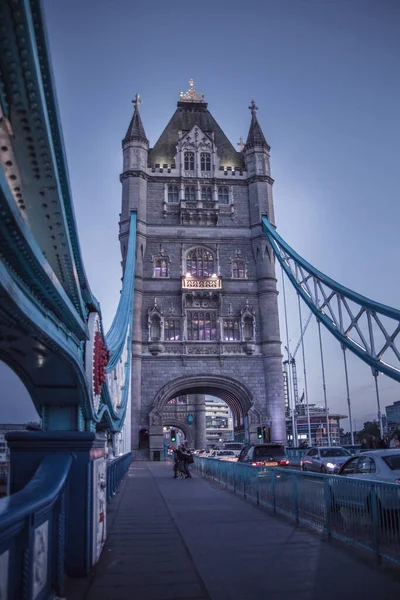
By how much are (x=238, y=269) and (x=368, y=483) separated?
3355 centimetres

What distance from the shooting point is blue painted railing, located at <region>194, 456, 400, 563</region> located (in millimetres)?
6445

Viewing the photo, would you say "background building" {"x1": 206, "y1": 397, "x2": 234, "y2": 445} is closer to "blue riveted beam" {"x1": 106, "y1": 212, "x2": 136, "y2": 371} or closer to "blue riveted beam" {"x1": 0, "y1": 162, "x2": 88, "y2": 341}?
"blue riveted beam" {"x1": 106, "y1": 212, "x2": 136, "y2": 371}

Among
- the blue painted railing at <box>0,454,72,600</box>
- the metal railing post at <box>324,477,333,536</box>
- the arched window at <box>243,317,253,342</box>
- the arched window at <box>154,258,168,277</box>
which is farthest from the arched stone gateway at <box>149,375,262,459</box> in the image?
the blue painted railing at <box>0,454,72,600</box>

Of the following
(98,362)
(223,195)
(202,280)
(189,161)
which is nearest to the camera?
(98,362)

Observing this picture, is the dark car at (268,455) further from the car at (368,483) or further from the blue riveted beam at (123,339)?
the car at (368,483)

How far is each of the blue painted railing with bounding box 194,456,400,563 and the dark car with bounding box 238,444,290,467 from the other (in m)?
5.20

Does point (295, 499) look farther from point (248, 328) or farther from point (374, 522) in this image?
point (248, 328)

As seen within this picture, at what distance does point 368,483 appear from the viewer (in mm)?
6941

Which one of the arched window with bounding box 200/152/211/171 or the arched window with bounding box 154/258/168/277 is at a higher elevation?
the arched window with bounding box 200/152/211/171

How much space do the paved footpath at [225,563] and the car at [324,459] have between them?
7930 millimetres

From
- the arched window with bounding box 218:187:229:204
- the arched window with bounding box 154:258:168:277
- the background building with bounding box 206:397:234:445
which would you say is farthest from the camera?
the background building with bounding box 206:397:234:445

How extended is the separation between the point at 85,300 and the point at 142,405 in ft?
97.0

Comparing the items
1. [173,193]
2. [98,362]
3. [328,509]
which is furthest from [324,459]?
[173,193]

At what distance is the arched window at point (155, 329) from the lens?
37281mm
